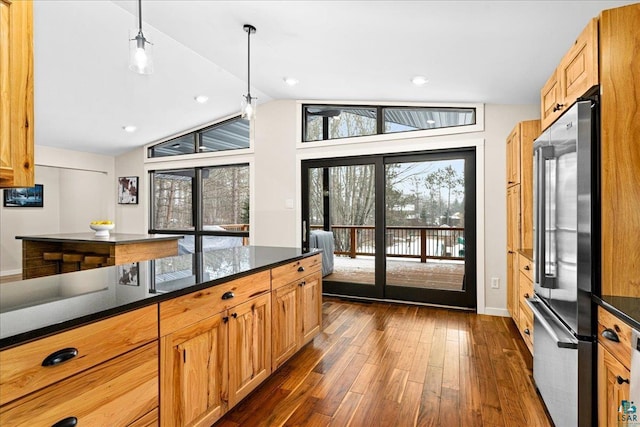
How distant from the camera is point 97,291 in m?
1.40

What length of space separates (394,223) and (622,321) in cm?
309

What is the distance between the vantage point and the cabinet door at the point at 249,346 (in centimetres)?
188

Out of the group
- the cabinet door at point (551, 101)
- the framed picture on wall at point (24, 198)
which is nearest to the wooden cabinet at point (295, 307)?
the cabinet door at point (551, 101)

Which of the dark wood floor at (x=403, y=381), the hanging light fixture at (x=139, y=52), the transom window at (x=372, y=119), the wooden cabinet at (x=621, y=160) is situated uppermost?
the transom window at (x=372, y=119)

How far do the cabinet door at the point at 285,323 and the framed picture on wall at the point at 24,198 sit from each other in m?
6.90

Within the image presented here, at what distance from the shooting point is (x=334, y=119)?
15.5ft

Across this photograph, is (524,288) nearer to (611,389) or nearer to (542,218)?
(542,218)

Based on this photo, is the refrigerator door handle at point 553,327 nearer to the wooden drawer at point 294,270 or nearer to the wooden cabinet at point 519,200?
the wooden cabinet at point 519,200

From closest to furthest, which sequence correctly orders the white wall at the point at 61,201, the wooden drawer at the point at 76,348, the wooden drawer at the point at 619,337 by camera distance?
1. the wooden drawer at the point at 76,348
2. the wooden drawer at the point at 619,337
3. the white wall at the point at 61,201

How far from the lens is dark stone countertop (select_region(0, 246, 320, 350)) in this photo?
1.01 metres

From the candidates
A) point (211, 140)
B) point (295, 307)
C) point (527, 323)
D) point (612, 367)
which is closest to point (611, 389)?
point (612, 367)

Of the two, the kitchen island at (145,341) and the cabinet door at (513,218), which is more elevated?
the cabinet door at (513,218)

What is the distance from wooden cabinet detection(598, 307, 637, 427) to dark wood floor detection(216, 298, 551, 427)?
602 millimetres

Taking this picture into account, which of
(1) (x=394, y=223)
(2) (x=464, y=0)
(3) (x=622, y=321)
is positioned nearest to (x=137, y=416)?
(3) (x=622, y=321)
